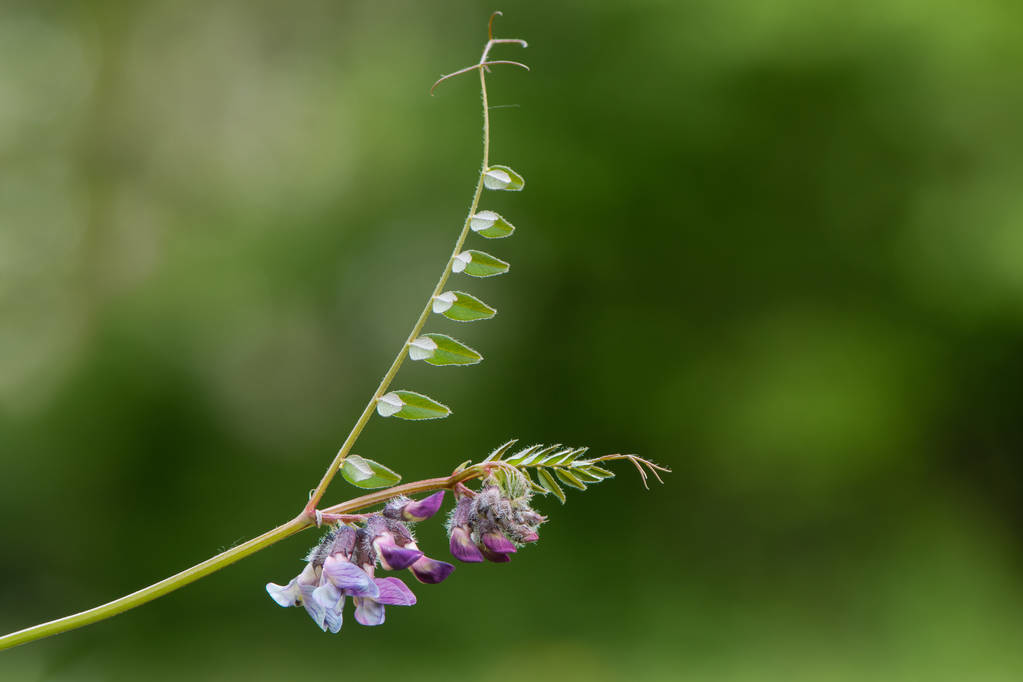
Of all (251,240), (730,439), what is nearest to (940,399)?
(730,439)

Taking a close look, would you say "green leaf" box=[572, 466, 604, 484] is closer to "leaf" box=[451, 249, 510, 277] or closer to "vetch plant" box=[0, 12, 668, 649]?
"vetch plant" box=[0, 12, 668, 649]

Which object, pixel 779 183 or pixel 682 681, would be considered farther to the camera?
pixel 779 183

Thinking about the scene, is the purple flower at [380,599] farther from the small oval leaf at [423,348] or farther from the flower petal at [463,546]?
the small oval leaf at [423,348]

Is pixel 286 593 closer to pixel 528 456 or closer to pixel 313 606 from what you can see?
pixel 313 606

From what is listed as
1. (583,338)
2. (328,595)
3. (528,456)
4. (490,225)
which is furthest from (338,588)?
(583,338)

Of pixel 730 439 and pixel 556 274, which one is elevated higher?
pixel 556 274

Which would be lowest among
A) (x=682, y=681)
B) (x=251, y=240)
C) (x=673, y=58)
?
(x=682, y=681)

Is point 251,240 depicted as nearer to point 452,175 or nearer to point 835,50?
point 452,175
